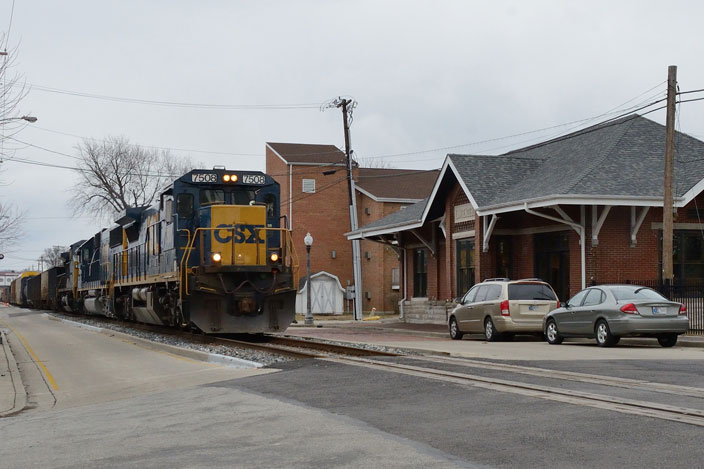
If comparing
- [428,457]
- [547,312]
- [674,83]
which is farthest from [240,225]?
[428,457]

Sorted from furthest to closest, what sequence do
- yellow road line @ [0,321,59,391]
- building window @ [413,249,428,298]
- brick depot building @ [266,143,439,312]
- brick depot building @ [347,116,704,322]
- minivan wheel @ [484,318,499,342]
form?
brick depot building @ [266,143,439,312]
building window @ [413,249,428,298]
brick depot building @ [347,116,704,322]
minivan wheel @ [484,318,499,342]
yellow road line @ [0,321,59,391]

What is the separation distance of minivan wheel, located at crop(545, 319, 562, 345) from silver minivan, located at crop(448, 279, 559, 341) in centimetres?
97

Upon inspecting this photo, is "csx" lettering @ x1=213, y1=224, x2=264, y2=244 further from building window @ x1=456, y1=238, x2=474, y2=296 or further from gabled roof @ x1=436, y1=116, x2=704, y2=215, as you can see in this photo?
building window @ x1=456, y1=238, x2=474, y2=296

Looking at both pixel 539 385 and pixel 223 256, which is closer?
pixel 539 385

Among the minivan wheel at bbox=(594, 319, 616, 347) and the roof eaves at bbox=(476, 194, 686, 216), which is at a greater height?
the roof eaves at bbox=(476, 194, 686, 216)

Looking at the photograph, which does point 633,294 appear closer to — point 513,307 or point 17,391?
point 513,307

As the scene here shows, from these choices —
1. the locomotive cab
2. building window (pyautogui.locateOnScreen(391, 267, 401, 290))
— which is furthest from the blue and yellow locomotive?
building window (pyautogui.locateOnScreen(391, 267, 401, 290))

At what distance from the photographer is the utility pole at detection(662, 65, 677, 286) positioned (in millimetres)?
23766

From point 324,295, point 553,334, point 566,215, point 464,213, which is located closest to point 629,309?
point 553,334

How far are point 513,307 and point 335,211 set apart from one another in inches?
1431

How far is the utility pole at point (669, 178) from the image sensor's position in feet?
78.0

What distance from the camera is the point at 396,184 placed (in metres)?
59.9

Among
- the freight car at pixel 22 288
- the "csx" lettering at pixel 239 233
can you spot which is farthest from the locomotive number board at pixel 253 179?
the freight car at pixel 22 288

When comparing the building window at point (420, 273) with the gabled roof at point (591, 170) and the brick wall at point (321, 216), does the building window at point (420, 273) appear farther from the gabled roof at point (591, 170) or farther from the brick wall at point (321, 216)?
the brick wall at point (321, 216)
